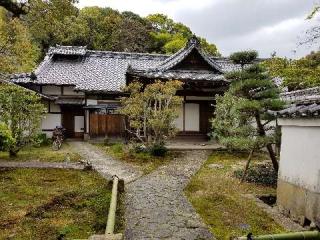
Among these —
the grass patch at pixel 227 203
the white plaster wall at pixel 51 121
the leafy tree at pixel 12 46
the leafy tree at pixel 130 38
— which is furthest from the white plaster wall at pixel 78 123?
the leafy tree at pixel 130 38

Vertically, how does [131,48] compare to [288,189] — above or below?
above

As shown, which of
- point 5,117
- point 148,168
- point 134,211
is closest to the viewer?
point 134,211

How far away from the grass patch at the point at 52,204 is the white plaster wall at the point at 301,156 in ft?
13.8

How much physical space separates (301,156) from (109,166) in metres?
8.85

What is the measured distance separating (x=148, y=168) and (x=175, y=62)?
11.6 meters

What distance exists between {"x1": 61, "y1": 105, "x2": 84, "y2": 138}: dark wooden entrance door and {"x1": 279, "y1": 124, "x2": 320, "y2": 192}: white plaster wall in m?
20.9

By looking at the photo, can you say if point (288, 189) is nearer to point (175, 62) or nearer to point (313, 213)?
point (313, 213)

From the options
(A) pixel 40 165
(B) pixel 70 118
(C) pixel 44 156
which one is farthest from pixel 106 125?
(A) pixel 40 165

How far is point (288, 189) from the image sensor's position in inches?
365

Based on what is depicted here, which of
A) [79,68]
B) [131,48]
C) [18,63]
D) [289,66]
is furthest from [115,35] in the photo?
[289,66]

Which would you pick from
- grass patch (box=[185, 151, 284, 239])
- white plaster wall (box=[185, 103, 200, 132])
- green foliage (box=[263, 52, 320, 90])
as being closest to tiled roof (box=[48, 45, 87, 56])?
white plaster wall (box=[185, 103, 200, 132])

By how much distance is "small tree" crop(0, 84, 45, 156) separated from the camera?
16.7m

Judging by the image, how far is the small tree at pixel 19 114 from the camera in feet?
54.9

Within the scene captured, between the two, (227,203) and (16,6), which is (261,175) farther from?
(16,6)
